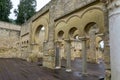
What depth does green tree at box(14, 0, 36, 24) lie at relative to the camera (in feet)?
88.9

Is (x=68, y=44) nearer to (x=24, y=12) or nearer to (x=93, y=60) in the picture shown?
(x=93, y=60)

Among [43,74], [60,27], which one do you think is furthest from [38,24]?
[43,74]

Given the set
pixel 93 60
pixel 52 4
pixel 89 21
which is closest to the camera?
pixel 89 21

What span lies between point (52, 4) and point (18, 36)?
37.0ft

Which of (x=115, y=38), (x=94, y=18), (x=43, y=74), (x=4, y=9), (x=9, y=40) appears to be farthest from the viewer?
(x=4, y=9)

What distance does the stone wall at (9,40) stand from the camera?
18.6 metres

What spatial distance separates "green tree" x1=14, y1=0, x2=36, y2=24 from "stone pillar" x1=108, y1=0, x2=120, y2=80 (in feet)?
82.9

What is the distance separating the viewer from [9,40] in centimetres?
1936

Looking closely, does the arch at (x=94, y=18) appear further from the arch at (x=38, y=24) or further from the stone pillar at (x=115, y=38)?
the arch at (x=38, y=24)

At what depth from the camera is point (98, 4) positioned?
6.01 metres

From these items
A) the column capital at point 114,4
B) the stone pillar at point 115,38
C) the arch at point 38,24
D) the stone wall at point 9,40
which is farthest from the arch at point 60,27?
the stone wall at point 9,40

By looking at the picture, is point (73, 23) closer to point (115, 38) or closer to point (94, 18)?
point (94, 18)

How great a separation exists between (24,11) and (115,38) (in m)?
26.0

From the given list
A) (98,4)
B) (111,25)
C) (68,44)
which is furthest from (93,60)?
(111,25)
